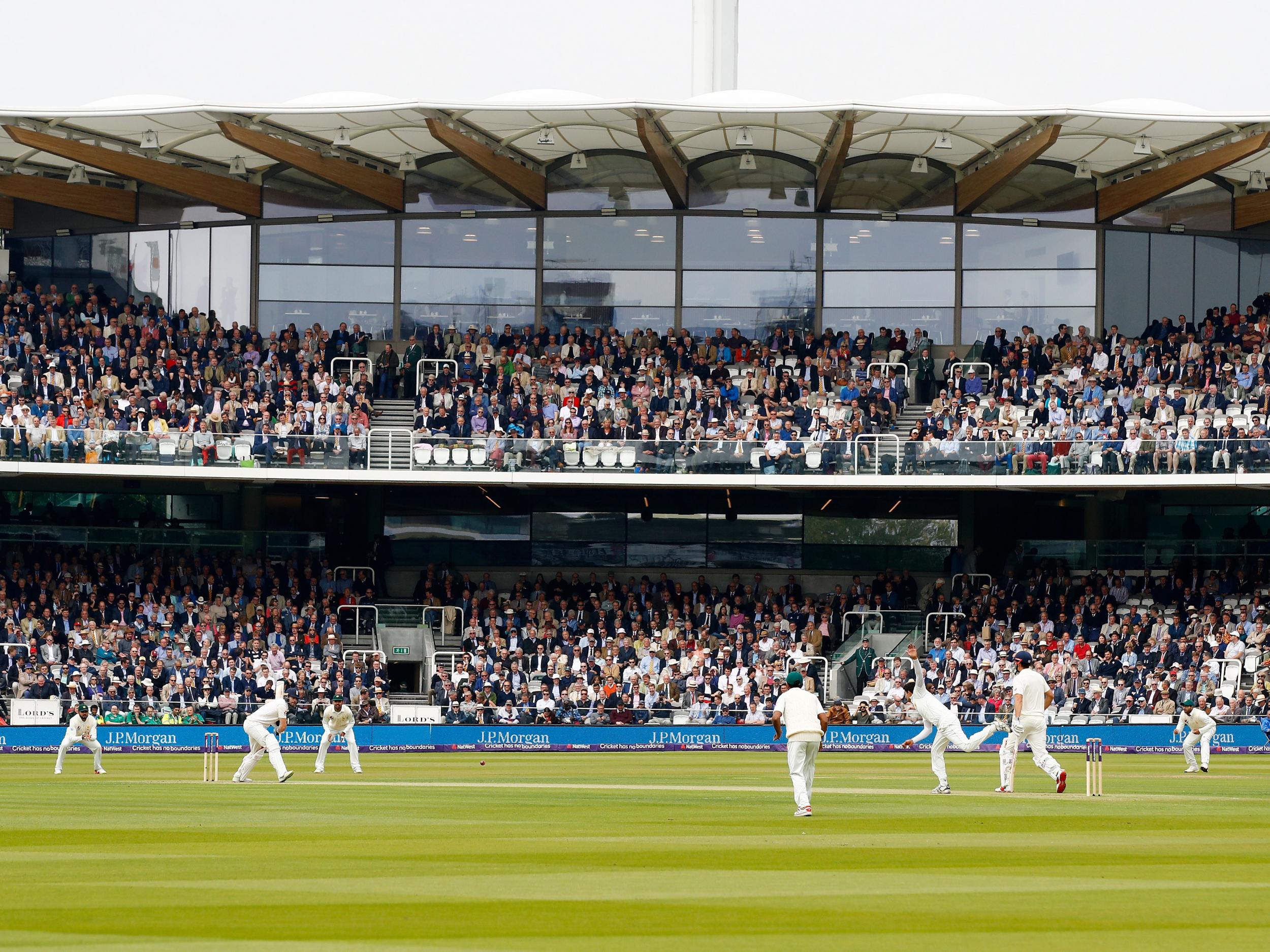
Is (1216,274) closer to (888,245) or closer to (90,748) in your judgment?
(888,245)

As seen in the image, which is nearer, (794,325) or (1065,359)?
(1065,359)

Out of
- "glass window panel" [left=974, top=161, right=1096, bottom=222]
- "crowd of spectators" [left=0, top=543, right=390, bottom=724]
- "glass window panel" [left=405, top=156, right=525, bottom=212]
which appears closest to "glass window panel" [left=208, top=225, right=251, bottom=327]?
"glass window panel" [left=405, top=156, right=525, bottom=212]

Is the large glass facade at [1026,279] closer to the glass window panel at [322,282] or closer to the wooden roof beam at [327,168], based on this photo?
the wooden roof beam at [327,168]

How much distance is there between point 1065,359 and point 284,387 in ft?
62.1

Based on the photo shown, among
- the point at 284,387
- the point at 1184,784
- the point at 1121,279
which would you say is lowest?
the point at 1184,784

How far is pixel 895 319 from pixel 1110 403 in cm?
784

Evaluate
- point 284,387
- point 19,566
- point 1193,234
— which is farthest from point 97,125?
point 1193,234

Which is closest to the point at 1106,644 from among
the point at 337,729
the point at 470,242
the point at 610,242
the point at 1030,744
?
the point at 610,242

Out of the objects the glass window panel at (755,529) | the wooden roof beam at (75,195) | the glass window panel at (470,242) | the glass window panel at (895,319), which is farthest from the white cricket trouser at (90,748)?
the glass window panel at (470,242)

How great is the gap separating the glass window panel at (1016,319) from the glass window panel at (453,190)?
12227 millimetres

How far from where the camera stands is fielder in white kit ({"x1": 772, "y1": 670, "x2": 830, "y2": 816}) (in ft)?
50.0

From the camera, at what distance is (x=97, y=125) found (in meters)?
37.6

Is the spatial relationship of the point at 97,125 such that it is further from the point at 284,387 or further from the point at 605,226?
the point at 605,226

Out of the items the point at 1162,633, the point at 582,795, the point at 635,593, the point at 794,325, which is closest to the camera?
the point at 582,795
